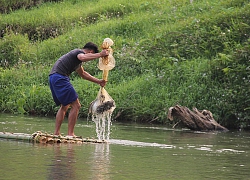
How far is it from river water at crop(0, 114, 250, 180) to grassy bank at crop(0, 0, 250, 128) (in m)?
2.55

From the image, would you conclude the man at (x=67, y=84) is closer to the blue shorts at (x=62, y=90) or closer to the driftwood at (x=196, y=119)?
the blue shorts at (x=62, y=90)

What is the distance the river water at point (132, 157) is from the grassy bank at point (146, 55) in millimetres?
2548

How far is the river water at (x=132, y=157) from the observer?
7.09 m

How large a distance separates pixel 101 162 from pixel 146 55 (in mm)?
10577

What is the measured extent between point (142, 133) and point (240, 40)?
6.14 m

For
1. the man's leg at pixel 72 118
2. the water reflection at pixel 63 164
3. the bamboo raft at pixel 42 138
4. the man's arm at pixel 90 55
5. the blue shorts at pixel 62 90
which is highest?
the man's arm at pixel 90 55

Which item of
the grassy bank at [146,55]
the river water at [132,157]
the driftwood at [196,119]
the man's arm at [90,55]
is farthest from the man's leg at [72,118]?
the grassy bank at [146,55]

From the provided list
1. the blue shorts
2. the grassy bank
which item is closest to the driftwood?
the grassy bank

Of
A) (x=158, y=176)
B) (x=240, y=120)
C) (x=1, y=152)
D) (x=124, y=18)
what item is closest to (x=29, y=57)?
(x=124, y=18)

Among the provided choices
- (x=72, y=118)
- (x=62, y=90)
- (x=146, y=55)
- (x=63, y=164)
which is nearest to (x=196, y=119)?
(x=72, y=118)

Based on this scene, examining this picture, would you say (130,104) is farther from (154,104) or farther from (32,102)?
(32,102)

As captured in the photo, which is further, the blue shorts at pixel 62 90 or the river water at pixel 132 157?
the blue shorts at pixel 62 90

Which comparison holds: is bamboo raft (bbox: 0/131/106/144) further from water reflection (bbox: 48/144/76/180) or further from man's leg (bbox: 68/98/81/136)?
man's leg (bbox: 68/98/81/136)

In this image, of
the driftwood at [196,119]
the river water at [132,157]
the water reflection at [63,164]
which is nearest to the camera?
the water reflection at [63,164]
